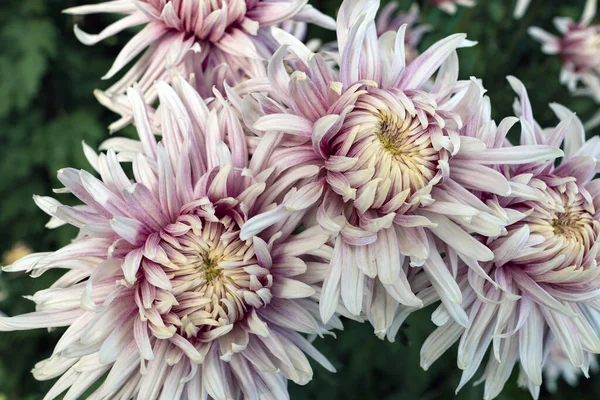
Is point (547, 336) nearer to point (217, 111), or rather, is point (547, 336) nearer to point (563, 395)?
point (217, 111)

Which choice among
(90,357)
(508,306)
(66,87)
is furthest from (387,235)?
(66,87)

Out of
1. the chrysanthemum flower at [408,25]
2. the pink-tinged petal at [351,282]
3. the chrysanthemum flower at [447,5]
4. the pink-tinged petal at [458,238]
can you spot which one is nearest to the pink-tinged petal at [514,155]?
the pink-tinged petal at [458,238]

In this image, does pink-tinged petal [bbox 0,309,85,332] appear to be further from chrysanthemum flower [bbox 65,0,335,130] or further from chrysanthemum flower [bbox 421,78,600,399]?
chrysanthemum flower [bbox 421,78,600,399]

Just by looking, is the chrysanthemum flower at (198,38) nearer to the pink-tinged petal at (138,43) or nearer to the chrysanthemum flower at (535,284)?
the pink-tinged petal at (138,43)

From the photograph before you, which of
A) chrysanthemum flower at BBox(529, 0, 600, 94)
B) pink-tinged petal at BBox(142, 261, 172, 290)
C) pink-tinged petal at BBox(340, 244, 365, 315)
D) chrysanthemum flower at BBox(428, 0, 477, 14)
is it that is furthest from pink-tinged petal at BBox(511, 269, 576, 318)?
chrysanthemum flower at BBox(529, 0, 600, 94)

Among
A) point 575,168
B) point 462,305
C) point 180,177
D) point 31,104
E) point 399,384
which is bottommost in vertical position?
point 399,384

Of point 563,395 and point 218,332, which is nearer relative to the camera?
point 218,332
